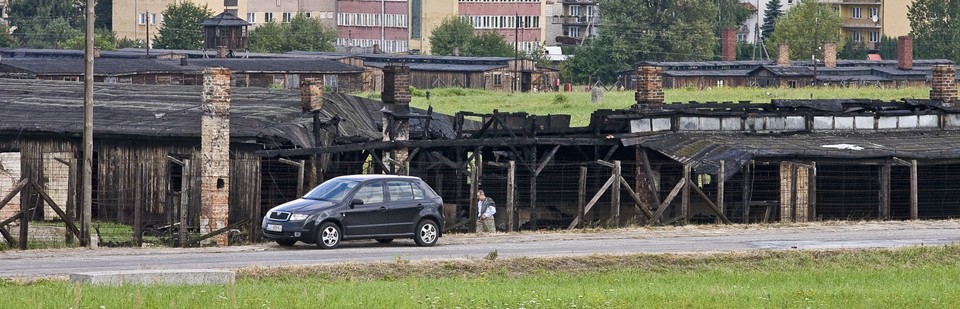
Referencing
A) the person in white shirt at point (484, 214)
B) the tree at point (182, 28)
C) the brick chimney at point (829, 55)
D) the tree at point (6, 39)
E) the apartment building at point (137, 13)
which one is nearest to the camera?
the person in white shirt at point (484, 214)

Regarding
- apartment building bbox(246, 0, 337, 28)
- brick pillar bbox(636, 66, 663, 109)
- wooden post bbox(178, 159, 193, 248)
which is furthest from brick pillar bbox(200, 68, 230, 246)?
apartment building bbox(246, 0, 337, 28)

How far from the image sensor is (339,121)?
42656 millimetres

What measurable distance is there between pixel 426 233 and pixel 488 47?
11630 centimetres

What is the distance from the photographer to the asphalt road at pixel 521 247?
28.2m

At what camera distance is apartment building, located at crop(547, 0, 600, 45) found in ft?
579

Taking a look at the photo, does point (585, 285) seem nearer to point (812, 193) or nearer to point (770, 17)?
point (812, 193)

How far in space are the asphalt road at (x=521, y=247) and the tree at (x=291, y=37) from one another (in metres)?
108

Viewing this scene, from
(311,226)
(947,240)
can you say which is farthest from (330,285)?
(947,240)

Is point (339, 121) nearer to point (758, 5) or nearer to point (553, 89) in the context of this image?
point (553, 89)

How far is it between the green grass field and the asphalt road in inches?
1697

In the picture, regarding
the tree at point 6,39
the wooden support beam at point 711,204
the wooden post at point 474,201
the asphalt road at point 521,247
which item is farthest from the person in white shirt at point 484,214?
the tree at point 6,39

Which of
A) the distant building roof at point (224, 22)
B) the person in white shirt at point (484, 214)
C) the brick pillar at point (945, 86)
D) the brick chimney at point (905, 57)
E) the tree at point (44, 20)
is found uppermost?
the tree at point (44, 20)

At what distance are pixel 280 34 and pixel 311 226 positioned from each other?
379ft

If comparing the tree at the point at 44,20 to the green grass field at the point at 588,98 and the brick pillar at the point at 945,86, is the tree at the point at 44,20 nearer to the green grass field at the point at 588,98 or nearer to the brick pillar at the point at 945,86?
the green grass field at the point at 588,98
